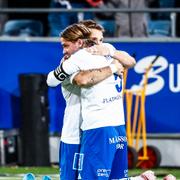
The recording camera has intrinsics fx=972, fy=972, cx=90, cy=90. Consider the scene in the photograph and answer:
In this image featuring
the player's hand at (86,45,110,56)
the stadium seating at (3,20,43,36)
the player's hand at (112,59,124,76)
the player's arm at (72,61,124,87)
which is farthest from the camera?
the stadium seating at (3,20,43,36)

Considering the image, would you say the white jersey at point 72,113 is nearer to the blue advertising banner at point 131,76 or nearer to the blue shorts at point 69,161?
the blue shorts at point 69,161

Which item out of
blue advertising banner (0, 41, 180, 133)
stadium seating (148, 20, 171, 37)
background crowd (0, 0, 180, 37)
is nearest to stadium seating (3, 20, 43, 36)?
background crowd (0, 0, 180, 37)

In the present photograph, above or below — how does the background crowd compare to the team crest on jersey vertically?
above

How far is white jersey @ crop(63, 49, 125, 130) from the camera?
8.70 m

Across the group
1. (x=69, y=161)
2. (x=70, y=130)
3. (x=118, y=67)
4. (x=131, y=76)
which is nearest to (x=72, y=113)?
(x=70, y=130)

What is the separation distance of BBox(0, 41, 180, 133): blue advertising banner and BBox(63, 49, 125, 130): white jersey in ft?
21.2

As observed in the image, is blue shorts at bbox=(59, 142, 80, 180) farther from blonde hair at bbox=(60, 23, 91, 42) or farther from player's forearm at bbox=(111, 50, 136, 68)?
blonde hair at bbox=(60, 23, 91, 42)

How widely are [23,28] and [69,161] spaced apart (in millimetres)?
7871

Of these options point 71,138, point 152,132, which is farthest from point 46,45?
point 71,138

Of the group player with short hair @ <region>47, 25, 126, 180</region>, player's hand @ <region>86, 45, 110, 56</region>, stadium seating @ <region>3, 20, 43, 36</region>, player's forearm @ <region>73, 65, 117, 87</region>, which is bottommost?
player with short hair @ <region>47, 25, 126, 180</region>

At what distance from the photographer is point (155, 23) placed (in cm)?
1582

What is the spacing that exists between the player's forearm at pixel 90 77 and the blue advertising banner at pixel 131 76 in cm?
651

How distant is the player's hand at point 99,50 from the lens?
8.77m

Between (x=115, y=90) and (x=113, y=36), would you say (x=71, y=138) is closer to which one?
(x=115, y=90)
